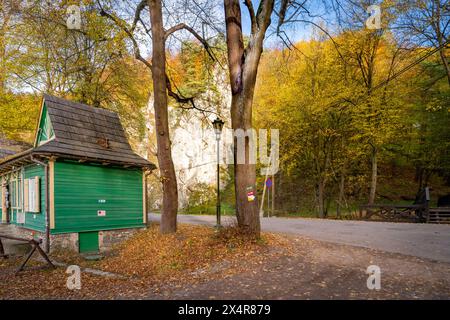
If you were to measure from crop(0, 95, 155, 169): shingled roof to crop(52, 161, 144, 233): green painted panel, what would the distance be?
0.57 meters

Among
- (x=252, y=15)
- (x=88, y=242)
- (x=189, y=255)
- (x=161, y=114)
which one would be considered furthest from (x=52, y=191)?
(x=252, y=15)

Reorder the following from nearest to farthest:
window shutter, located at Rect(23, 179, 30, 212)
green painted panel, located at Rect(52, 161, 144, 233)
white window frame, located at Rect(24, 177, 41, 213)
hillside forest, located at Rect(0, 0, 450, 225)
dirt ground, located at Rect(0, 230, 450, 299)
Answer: dirt ground, located at Rect(0, 230, 450, 299)
green painted panel, located at Rect(52, 161, 144, 233)
white window frame, located at Rect(24, 177, 41, 213)
window shutter, located at Rect(23, 179, 30, 212)
hillside forest, located at Rect(0, 0, 450, 225)

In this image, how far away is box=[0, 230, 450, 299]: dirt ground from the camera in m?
5.25

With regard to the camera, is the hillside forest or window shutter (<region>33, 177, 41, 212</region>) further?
the hillside forest

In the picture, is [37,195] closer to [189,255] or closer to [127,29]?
[189,255]

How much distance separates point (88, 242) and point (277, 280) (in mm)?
9253

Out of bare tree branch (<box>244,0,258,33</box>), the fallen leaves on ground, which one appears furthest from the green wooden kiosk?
bare tree branch (<box>244,0,258,33</box>)

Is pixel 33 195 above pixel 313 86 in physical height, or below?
below

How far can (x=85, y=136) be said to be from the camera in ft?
43.1

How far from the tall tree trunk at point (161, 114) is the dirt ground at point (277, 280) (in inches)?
173

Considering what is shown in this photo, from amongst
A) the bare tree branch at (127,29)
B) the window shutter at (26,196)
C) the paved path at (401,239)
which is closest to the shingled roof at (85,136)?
the window shutter at (26,196)

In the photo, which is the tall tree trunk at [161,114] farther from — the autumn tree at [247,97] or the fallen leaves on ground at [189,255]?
the autumn tree at [247,97]

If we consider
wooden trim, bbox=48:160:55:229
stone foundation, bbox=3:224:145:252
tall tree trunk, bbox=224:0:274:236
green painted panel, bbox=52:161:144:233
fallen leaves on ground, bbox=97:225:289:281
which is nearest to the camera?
fallen leaves on ground, bbox=97:225:289:281

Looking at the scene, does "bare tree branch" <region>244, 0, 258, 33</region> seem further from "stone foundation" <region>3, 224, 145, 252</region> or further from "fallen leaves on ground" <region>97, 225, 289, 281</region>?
"stone foundation" <region>3, 224, 145, 252</region>
